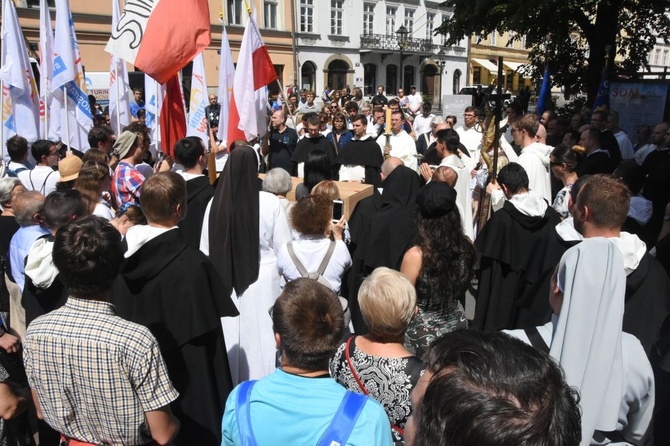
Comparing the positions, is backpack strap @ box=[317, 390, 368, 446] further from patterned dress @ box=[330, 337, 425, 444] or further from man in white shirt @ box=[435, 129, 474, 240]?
man in white shirt @ box=[435, 129, 474, 240]

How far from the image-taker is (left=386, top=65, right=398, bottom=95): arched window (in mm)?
47406

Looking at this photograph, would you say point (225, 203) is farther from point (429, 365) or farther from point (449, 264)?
point (429, 365)

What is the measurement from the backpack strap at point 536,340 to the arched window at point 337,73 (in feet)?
135

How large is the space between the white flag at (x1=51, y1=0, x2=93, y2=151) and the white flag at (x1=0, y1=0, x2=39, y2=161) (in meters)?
0.35

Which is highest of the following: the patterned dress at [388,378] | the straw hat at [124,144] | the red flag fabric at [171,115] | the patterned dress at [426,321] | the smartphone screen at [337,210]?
the red flag fabric at [171,115]

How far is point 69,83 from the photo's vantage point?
7539 mm

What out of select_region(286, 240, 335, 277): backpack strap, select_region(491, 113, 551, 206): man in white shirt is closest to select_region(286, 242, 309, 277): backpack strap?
select_region(286, 240, 335, 277): backpack strap

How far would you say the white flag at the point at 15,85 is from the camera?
6984 millimetres

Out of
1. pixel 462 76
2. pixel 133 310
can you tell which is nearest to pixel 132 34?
pixel 133 310

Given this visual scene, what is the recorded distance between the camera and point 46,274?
3.16 m

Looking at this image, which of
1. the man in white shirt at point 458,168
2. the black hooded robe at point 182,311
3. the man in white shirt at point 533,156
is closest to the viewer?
the black hooded robe at point 182,311

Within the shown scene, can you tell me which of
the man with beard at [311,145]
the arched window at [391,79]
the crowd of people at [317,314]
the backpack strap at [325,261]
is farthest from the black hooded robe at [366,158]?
the arched window at [391,79]

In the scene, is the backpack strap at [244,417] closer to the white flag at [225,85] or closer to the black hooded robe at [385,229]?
the black hooded robe at [385,229]

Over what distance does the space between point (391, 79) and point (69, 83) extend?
42.8 m
